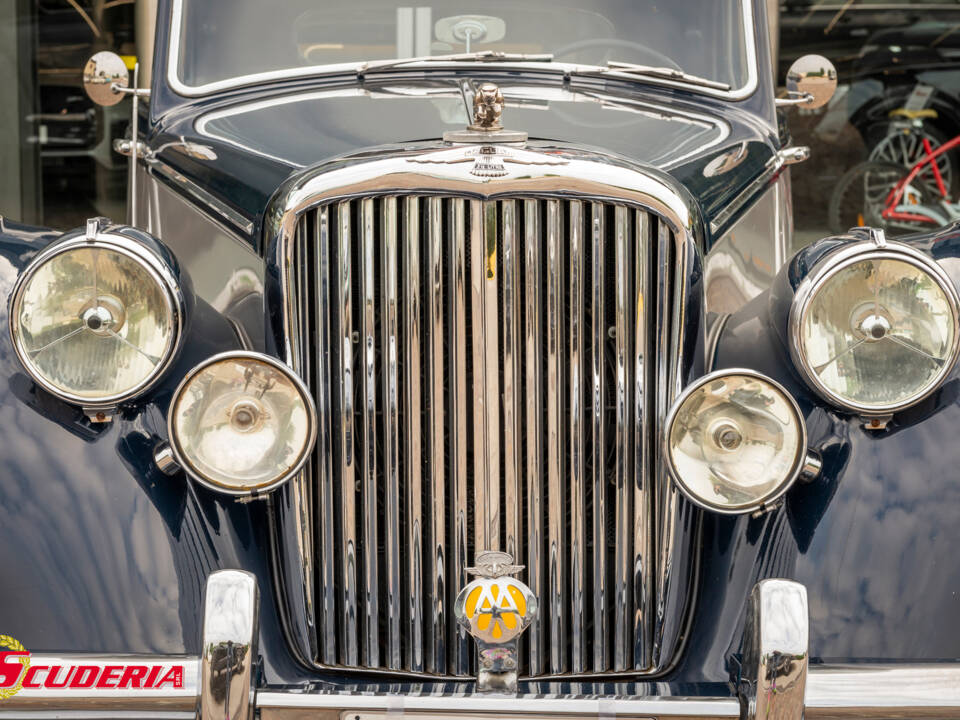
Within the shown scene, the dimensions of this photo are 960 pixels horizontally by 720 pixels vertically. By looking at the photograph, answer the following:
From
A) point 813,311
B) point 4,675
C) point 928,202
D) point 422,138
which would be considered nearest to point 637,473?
point 813,311

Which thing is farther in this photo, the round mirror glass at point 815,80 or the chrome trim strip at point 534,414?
the round mirror glass at point 815,80

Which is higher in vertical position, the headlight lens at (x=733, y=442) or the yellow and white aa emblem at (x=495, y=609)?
the headlight lens at (x=733, y=442)

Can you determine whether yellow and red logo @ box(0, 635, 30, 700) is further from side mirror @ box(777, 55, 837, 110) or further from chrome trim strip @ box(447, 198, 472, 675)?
side mirror @ box(777, 55, 837, 110)

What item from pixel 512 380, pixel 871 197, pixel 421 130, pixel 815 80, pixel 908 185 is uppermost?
pixel 815 80

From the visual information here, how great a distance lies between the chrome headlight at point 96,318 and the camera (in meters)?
2.22

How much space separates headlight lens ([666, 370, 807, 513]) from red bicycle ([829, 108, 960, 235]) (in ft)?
22.3

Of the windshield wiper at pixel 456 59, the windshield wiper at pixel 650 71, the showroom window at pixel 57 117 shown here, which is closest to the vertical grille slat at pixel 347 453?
the windshield wiper at pixel 456 59

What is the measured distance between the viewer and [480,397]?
223 cm

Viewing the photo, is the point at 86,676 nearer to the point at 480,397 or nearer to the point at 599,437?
the point at 480,397

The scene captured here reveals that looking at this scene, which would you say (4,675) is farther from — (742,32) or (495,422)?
(742,32)

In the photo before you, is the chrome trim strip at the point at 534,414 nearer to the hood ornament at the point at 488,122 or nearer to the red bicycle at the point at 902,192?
the hood ornament at the point at 488,122

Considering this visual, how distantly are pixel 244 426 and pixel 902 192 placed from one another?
7.38m

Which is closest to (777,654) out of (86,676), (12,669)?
(86,676)

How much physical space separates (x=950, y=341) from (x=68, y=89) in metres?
7.47
